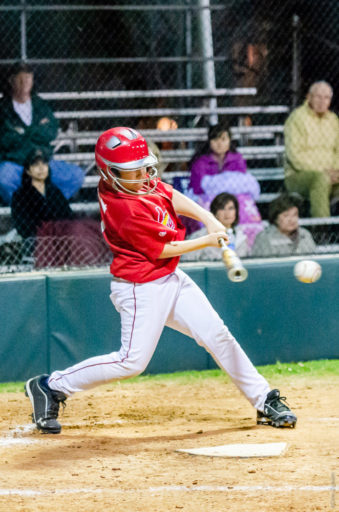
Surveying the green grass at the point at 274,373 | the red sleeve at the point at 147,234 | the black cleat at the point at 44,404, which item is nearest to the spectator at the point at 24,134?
the green grass at the point at 274,373

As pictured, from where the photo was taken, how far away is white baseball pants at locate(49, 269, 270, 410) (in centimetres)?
480

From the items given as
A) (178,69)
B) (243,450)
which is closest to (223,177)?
(178,69)

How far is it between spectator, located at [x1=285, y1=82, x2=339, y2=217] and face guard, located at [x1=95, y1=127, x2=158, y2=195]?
11.8ft

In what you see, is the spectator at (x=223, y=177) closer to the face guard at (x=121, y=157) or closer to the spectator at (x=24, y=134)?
the spectator at (x=24, y=134)

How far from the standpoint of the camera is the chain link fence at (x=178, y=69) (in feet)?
27.1

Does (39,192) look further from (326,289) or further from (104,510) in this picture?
(104,510)

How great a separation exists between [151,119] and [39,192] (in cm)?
194

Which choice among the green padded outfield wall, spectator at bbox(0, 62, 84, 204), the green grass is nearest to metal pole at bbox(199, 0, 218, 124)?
spectator at bbox(0, 62, 84, 204)

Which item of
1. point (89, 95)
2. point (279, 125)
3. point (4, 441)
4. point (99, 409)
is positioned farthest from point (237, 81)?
point (4, 441)

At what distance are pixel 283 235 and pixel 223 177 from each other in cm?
81

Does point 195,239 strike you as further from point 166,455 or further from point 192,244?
point 166,455

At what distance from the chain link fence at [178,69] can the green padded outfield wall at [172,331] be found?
40.3 inches

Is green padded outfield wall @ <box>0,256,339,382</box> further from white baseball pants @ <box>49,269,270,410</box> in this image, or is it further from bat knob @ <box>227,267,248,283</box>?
bat knob @ <box>227,267,248,283</box>

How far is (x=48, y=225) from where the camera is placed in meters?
7.03
